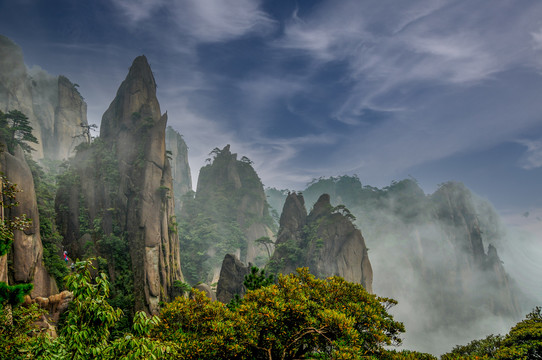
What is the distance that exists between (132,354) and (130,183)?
2933 cm

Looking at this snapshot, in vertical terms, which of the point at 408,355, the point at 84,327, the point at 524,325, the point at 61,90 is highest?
the point at 61,90

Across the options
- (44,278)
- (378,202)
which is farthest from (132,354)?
(378,202)

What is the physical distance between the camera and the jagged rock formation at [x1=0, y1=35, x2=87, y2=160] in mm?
49531

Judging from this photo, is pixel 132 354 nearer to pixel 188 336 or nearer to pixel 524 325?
pixel 188 336

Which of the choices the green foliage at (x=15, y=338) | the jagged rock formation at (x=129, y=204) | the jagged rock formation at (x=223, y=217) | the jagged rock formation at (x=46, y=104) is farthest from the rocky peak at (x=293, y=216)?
the jagged rock formation at (x=46, y=104)

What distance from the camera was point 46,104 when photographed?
57.4 m

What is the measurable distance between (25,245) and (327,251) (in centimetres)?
3836

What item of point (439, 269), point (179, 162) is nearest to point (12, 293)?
point (439, 269)

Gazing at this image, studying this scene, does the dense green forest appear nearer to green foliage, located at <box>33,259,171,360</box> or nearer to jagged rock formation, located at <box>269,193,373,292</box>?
green foliage, located at <box>33,259,171,360</box>

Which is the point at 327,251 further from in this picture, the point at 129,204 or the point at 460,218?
the point at 460,218

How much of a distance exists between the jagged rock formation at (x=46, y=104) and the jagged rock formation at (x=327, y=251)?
4689 cm

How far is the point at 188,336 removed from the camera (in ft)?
28.2

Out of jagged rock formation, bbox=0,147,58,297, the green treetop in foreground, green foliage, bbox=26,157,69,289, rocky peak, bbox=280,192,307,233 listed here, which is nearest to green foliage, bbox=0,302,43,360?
the green treetop in foreground

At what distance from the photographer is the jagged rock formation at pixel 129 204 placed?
2609cm
